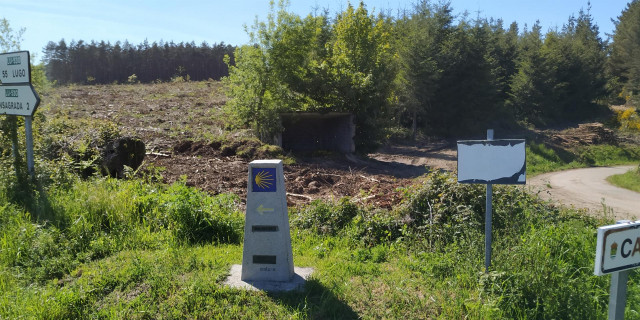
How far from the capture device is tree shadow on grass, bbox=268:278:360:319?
5.05 meters

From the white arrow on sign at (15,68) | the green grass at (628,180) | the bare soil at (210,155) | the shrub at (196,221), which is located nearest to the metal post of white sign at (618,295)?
the shrub at (196,221)

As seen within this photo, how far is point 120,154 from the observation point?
510 inches

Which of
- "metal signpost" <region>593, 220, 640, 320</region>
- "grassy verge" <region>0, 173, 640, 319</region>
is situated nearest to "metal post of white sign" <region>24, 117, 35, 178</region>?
"grassy verge" <region>0, 173, 640, 319</region>

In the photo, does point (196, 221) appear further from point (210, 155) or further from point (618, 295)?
point (210, 155)

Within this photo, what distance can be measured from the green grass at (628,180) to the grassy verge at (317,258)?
1850 centimetres

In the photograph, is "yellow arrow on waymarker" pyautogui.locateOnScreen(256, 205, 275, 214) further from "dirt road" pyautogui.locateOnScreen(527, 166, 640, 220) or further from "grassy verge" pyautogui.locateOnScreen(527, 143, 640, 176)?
"grassy verge" pyautogui.locateOnScreen(527, 143, 640, 176)

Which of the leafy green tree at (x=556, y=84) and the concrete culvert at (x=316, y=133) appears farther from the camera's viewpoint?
the leafy green tree at (x=556, y=84)

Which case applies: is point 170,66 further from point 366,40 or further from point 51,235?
point 51,235

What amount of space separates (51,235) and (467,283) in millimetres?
5601

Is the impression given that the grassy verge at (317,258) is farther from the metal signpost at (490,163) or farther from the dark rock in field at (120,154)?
the dark rock in field at (120,154)

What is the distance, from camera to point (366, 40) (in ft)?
83.6

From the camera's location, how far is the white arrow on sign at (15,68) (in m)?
8.91

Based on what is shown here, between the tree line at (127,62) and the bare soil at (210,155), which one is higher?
the tree line at (127,62)

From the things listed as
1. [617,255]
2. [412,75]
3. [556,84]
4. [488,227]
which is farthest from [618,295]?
[556,84]
